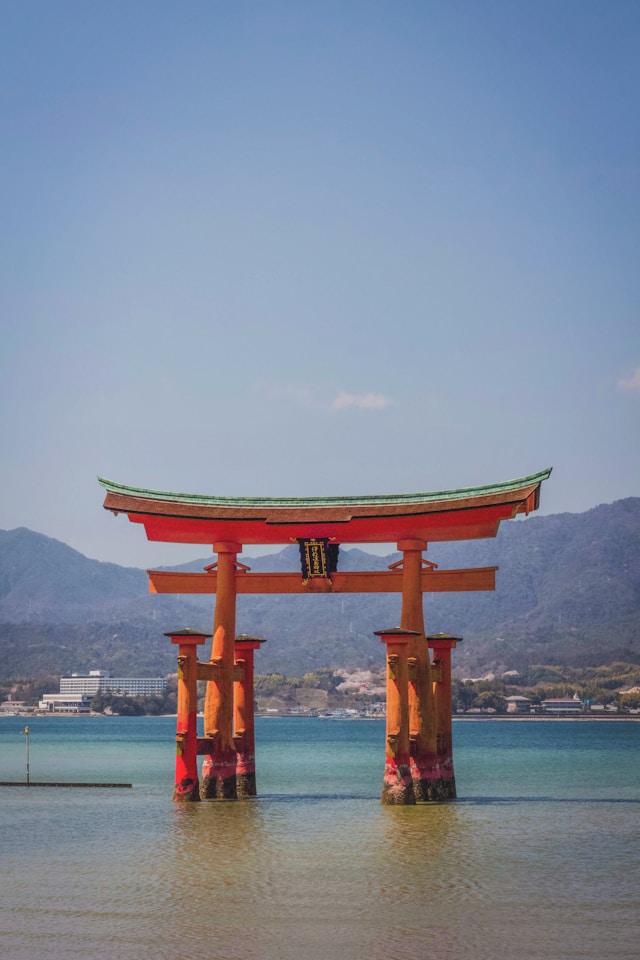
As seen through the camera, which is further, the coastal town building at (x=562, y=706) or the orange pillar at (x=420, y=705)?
the coastal town building at (x=562, y=706)

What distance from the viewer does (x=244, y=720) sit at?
27.9 m

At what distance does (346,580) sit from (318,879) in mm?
10508

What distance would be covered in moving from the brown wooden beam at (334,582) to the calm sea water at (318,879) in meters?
4.96

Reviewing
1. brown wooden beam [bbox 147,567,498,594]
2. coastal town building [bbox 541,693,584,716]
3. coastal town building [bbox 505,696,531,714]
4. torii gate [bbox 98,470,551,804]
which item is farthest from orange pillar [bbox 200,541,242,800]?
coastal town building [bbox 541,693,584,716]

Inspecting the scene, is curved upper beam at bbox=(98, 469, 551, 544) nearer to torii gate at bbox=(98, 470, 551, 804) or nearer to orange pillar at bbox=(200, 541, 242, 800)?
torii gate at bbox=(98, 470, 551, 804)

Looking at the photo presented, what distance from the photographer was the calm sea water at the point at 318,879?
13.6 meters

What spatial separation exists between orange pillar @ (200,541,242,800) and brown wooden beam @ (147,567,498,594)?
4.18ft

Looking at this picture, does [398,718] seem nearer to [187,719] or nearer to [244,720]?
[187,719]

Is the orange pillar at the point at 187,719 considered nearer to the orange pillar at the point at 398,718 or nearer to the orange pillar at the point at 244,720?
the orange pillar at the point at 244,720

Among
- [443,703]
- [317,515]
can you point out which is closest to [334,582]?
[317,515]

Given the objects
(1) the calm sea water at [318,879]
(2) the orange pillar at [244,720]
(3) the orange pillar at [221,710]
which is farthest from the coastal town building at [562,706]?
A: (3) the orange pillar at [221,710]

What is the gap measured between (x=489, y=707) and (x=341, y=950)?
166m

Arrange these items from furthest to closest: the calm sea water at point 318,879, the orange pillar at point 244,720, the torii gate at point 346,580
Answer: the orange pillar at point 244,720 < the torii gate at point 346,580 < the calm sea water at point 318,879

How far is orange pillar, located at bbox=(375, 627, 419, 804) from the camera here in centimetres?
2389
